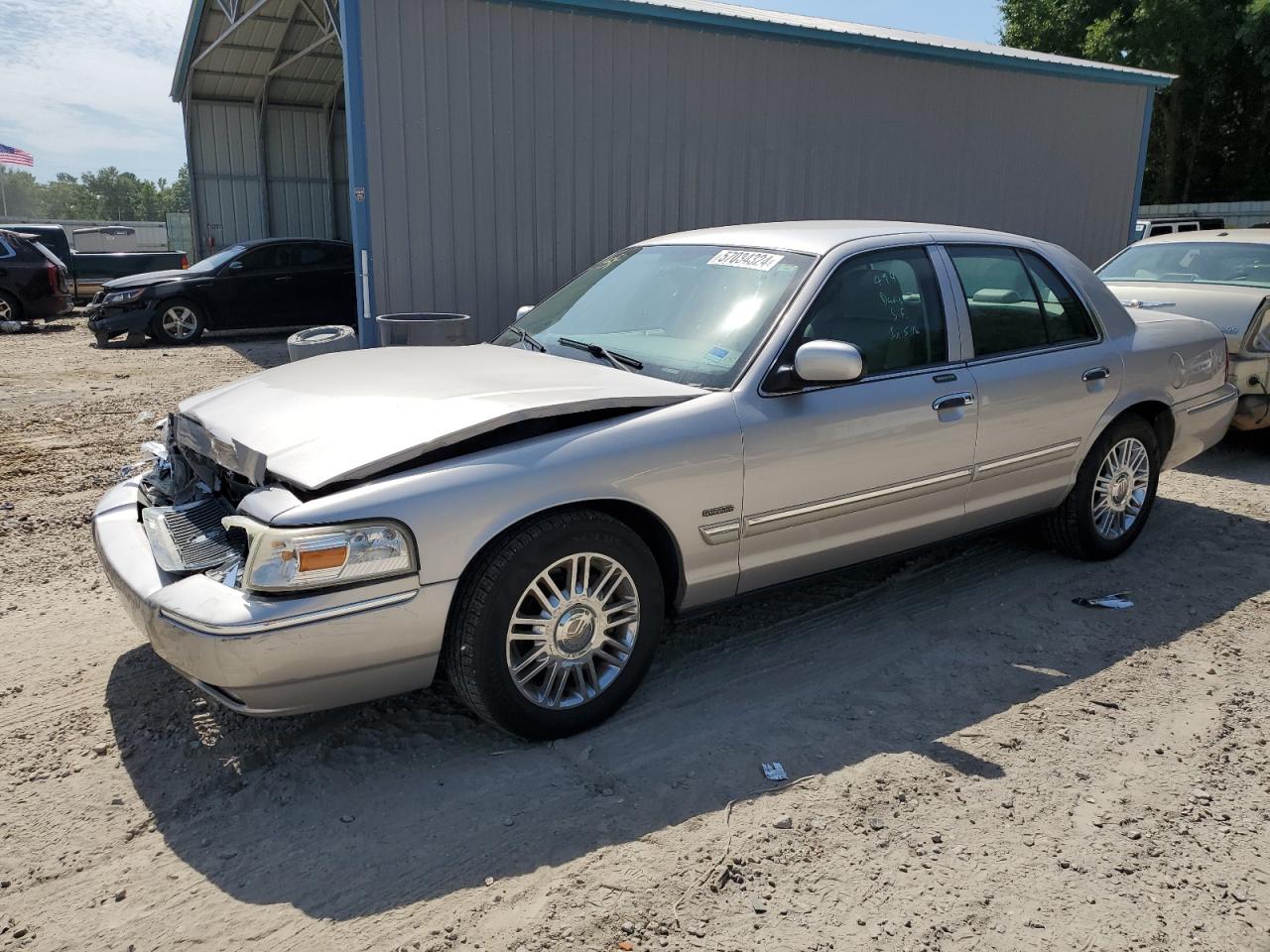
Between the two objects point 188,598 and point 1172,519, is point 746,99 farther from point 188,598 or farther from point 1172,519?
point 188,598

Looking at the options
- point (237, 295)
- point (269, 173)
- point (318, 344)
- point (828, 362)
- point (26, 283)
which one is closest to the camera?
point (828, 362)

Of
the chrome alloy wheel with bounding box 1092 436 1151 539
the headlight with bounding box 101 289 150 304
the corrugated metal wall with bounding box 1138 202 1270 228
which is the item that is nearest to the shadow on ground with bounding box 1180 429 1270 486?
the chrome alloy wheel with bounding box 1092 436 1151 539

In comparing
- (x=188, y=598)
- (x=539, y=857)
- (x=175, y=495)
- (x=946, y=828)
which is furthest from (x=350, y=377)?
(x=946, y=828)

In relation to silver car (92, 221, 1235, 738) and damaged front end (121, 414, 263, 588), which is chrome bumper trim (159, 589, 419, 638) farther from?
damaged front end (121, 414, 263, 588)

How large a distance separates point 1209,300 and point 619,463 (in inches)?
243

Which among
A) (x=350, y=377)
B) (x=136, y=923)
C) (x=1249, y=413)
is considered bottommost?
(x=136, y=923)

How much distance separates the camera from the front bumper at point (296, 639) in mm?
2736

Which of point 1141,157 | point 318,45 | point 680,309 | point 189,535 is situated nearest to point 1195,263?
point 680,309

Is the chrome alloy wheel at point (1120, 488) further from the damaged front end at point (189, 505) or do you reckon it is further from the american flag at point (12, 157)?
the american flag at point (12, 157)

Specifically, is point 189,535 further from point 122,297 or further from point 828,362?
point 122,297

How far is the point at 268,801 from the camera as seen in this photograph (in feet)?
9.71

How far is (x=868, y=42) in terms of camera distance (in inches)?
431

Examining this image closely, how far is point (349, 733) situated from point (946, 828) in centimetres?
193

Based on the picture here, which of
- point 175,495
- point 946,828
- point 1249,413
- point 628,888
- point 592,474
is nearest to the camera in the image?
point 628,888
